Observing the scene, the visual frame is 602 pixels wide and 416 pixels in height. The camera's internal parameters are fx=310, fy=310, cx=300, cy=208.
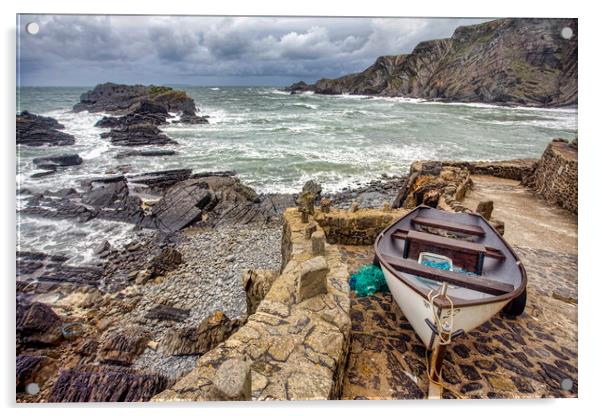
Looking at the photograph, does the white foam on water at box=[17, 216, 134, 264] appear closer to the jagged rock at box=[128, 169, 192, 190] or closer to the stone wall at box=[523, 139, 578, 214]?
the jagged rock at box=[128, 169, 192, 190]

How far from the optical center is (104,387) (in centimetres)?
419

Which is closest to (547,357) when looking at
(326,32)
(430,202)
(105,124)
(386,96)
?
(326,32)

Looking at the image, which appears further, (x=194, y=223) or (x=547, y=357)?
(x=194, y=223)

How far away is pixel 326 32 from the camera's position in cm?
392

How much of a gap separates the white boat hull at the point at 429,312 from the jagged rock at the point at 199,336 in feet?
12.9

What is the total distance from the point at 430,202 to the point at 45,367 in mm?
9348

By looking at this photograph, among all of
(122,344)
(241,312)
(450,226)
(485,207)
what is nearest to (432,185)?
(485,207)

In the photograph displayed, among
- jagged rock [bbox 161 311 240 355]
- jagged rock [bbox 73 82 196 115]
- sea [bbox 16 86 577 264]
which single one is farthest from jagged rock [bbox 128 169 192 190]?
jagged rock [bbox 161 311 240 355]

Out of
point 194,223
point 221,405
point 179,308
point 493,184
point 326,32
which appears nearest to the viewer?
point 221,405

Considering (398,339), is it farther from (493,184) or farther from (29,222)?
(493,184)

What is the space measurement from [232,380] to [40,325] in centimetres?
485

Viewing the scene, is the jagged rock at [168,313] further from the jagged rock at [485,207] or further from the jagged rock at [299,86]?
the jagged rock at [485,207]

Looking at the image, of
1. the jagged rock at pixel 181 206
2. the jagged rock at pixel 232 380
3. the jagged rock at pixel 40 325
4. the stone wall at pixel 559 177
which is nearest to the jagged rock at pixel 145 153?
the jagged rock at pixel 181 206

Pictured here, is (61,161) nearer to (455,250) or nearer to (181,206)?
(181,206)
